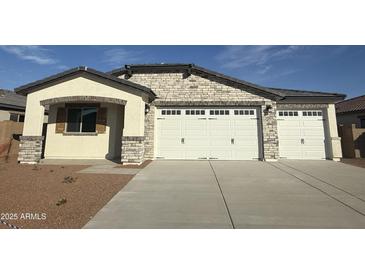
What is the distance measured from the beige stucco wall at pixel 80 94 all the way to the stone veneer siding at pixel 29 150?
0.27 meters

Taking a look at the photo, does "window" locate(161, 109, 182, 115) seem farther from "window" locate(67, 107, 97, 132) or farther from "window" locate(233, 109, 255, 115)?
"window" locate(67, 107, 97, 132)

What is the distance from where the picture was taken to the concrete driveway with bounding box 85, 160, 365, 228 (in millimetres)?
3480

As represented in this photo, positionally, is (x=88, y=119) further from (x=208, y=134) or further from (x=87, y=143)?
(x=208, y=134)

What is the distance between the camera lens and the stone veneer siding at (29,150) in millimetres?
A: 9625

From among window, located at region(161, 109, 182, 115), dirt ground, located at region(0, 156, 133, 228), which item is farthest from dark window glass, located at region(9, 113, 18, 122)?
window, located at region(161, 109, 182, 115)

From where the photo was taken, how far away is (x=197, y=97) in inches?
444

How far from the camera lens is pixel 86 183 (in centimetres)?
597

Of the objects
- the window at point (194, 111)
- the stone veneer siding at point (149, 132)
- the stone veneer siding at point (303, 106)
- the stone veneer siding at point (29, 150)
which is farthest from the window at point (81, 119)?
the stone veneer siding at point (303, 106)

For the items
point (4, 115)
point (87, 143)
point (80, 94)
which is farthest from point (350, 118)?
point (4, 115)

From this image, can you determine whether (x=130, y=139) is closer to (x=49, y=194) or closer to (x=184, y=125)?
(x=184, y=125)

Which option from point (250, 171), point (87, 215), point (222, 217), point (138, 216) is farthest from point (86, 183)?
point (250, 171)

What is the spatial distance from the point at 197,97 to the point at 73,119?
714 cm

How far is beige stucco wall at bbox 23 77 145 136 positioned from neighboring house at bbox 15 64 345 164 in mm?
931

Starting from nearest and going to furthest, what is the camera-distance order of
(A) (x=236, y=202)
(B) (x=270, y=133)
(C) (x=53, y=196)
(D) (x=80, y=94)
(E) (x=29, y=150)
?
(A) (x=236, y=202) < (C) (x=53, y=196) < (E) (x=29, y=150) < (D) (x=80, y=94) < (B) (x=270, y=133)
